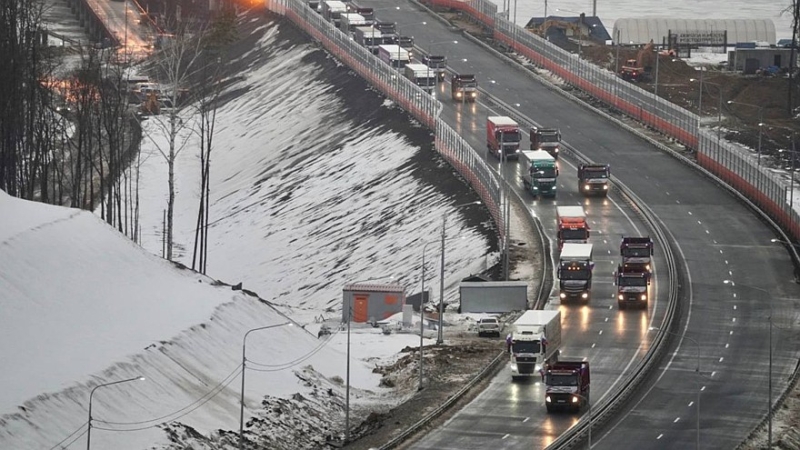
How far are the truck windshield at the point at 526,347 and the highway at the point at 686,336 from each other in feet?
6.56

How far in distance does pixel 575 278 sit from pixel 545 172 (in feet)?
106

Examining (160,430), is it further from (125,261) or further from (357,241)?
(357,241)

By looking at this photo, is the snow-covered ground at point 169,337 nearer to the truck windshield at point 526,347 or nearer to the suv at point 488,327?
the suv at point 488,327

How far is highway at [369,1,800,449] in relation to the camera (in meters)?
104

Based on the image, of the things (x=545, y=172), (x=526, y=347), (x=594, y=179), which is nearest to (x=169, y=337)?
(x=526, y=347)

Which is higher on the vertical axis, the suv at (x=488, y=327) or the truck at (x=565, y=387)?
the truck at (x=565, y=387)

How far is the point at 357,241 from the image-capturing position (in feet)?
567

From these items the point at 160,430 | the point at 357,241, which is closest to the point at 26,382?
the point at 160,430

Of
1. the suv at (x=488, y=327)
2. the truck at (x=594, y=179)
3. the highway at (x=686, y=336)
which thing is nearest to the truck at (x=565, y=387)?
the highway at (x=686, y=336)

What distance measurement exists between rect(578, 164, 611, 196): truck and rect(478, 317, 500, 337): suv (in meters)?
38.6

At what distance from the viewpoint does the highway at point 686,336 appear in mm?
103812

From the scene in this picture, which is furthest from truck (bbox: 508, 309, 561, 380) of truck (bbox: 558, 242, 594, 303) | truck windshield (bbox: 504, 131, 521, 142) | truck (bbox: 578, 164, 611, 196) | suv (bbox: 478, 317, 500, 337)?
truck windshield (bbox: 504, 131, 521, 142)

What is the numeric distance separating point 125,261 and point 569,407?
32.0 meters

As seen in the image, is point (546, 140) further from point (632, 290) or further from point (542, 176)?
point (632, 290)
